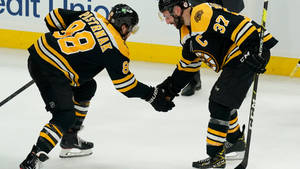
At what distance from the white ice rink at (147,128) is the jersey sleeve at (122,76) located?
1.98 ft

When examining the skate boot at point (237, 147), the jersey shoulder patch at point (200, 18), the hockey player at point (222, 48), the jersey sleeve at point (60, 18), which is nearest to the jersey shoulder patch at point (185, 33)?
the hockey player at point (222, 48)

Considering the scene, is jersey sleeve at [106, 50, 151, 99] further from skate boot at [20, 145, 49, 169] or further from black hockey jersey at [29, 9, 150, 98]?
skate boot at [20, 145, 49, 169]

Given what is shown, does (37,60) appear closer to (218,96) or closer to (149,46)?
(218,96)

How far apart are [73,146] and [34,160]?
57 centimetres

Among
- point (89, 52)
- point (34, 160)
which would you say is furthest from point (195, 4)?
point (34, 160)

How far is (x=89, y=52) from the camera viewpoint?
3020mm

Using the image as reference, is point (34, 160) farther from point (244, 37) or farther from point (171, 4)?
point (244, 37)

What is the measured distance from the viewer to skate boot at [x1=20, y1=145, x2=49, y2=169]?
9.75ft

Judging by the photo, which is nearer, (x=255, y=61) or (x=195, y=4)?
(x=255, y=61)

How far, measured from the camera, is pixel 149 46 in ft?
18.8

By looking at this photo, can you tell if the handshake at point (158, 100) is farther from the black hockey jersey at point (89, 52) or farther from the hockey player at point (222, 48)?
the hockey player at point (222, 48)

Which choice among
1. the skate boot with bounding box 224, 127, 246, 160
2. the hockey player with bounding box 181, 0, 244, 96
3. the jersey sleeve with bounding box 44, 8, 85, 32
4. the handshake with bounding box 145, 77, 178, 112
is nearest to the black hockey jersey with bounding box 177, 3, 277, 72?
the handshake with bounding box 145, 77, 178, 112

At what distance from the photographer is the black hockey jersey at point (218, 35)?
298cm

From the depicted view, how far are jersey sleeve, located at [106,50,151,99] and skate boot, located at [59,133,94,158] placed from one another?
0.62 meters
